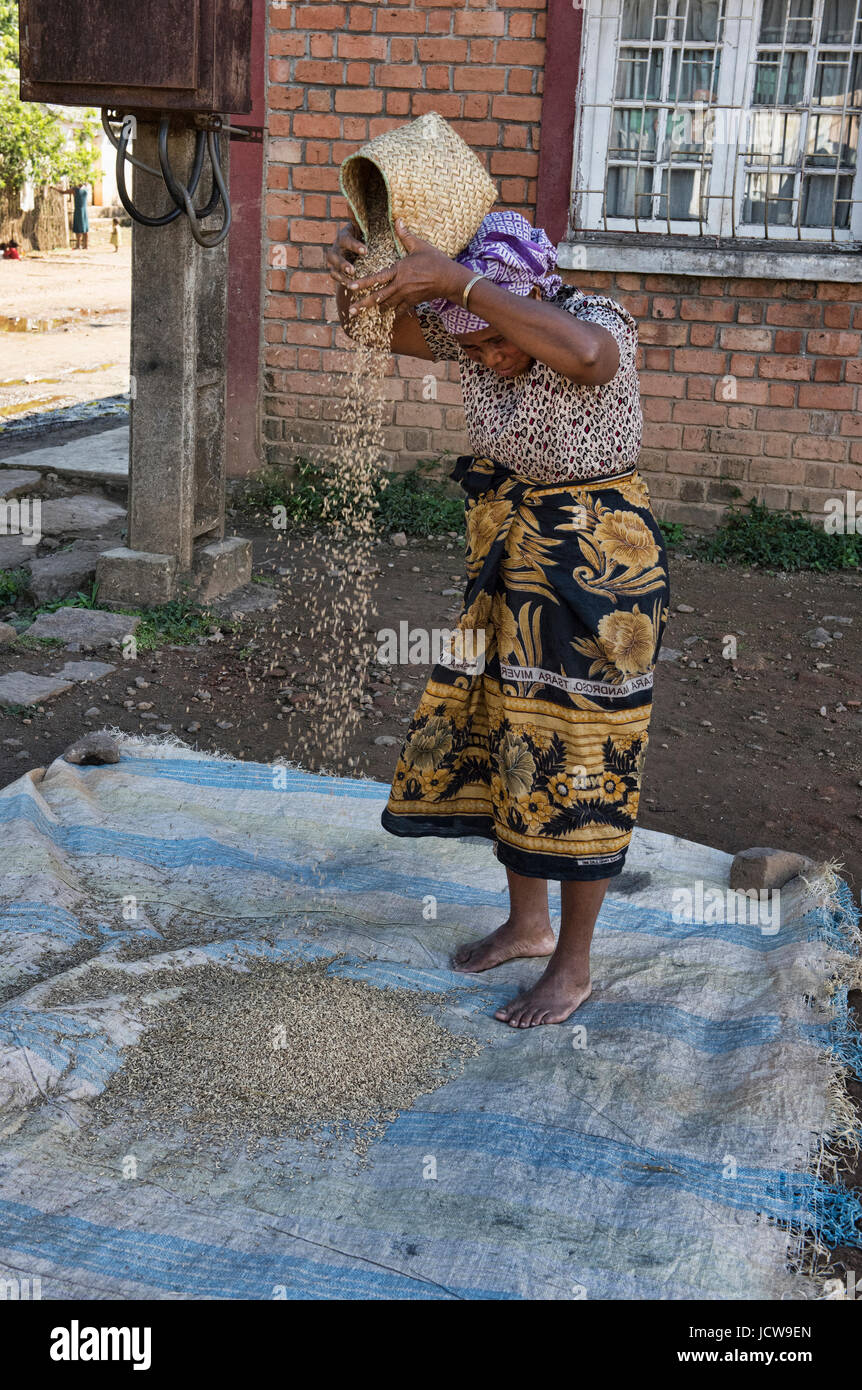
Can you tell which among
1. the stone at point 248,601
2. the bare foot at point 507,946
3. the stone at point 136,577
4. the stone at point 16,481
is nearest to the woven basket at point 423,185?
the bare foot at point 507,946

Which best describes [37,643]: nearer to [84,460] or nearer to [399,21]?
[84,460]

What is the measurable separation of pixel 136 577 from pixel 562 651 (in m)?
3.15

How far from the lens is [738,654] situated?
5.52m

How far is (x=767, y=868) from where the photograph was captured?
3.36 meters

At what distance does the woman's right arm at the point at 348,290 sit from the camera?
8.31ft

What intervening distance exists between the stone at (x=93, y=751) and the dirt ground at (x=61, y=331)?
6112 millimetres

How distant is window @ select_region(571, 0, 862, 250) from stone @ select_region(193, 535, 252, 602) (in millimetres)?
2577

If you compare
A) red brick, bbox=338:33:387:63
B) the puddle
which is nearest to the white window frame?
red brick, bbox=338:33:387:63

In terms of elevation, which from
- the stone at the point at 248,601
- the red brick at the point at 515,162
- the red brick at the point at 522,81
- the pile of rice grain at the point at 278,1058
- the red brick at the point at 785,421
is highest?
the red brick at the point at 522,81

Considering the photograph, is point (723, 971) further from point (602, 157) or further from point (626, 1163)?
point (602, 157)

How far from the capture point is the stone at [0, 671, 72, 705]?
14.9 ft

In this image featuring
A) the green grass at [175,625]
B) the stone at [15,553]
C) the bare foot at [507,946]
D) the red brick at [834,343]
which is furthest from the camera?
the red brick at [834,343]

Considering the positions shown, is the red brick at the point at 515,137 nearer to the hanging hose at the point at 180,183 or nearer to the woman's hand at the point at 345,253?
the hanging hose at the point at 180,183

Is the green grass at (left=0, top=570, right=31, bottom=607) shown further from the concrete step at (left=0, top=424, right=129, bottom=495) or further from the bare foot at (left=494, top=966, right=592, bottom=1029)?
the bare foot at (left=494, top=966, right=592, bottom=1029)
